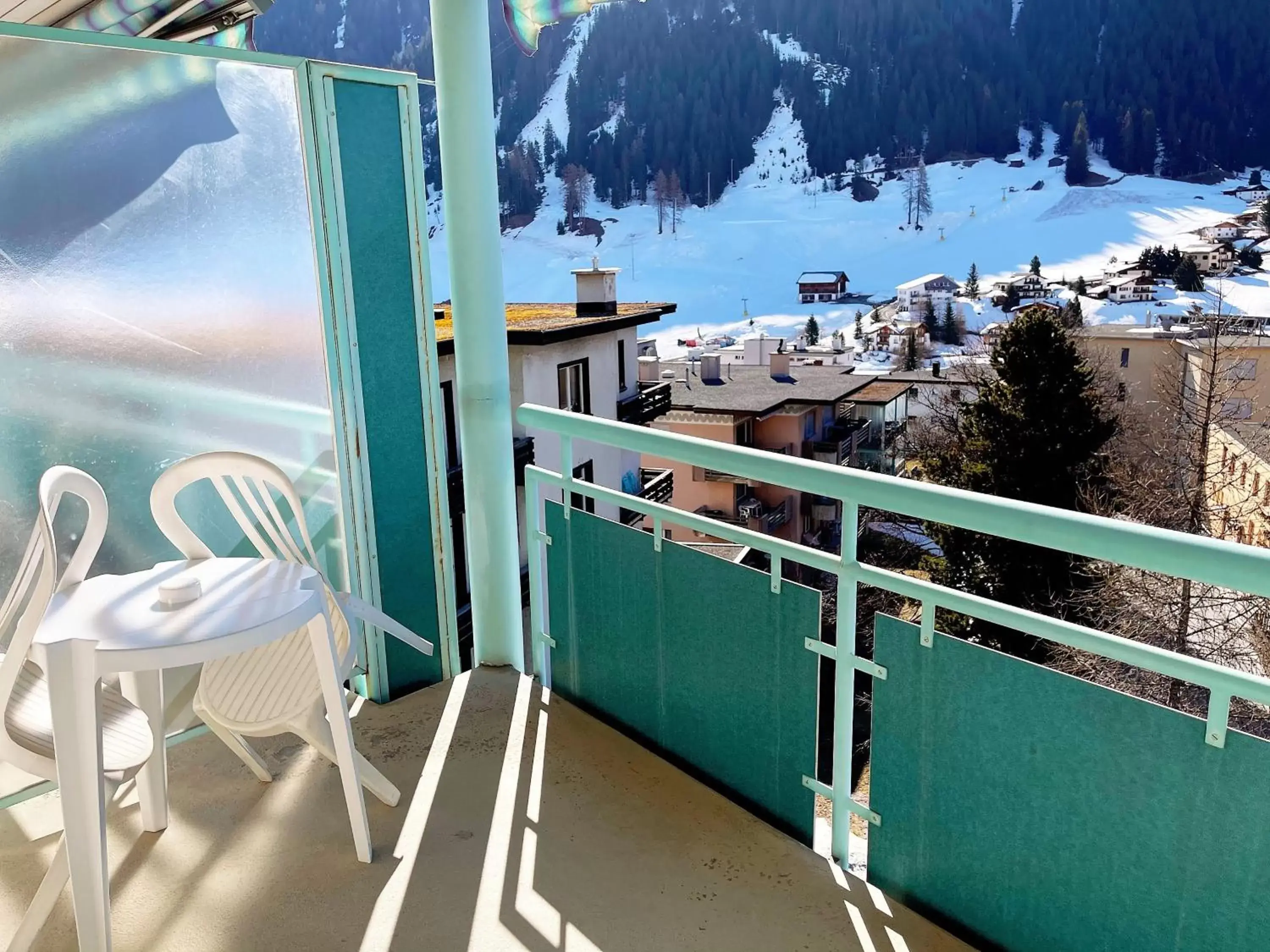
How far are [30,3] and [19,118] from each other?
120 cm

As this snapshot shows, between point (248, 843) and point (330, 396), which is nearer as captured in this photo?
point (248, 843)

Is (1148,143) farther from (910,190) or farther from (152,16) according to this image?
(152,16)

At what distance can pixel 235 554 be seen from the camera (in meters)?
2.46

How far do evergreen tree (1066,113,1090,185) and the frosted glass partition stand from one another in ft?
302

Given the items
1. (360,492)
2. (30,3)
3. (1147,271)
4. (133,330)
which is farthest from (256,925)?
(1147,271)

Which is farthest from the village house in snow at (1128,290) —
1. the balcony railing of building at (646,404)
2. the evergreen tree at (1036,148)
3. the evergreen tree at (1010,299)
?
A: the evergreen tree at (1036,148)

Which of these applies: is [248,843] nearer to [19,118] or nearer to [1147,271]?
[19,118]

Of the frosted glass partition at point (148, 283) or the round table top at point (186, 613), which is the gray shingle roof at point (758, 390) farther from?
the round table top at point (186, 613)

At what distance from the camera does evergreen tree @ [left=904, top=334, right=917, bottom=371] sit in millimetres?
38094

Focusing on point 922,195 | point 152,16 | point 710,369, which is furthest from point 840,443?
point 922,195

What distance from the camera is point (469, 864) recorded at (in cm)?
195

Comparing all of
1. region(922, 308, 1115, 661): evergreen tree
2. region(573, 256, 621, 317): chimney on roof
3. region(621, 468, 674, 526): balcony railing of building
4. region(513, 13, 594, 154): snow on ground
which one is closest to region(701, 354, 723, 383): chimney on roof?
region(621, 468, 674, 526): balcony railing of building

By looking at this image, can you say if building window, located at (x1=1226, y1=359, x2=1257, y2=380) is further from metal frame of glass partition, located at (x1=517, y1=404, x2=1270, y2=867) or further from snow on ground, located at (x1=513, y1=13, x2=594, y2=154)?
snow on ground, located at (x1=513, y1=13, x2=594, y2=154)

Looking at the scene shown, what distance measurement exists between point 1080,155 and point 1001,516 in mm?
93539
